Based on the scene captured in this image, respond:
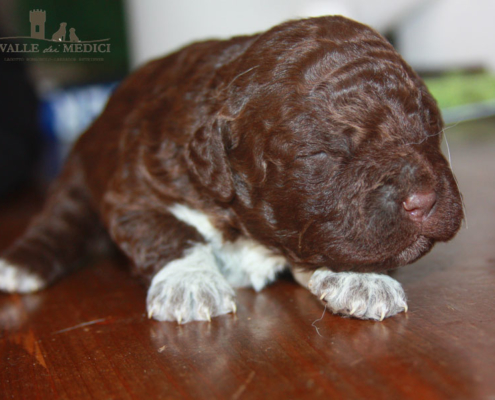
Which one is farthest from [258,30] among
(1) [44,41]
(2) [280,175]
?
(2) [280,175]

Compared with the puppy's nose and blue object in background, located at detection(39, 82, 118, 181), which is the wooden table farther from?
blue object in background, located at detection(39, 82, 118, 181)

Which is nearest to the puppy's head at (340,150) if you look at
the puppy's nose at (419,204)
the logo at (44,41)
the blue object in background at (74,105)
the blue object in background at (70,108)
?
the puppy's nose at (419,204)

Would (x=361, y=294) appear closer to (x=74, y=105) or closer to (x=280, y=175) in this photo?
(x=280, y=175)

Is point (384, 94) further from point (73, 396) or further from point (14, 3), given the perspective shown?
point (14, 3)

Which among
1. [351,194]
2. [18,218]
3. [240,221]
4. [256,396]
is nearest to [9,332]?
[240,221]

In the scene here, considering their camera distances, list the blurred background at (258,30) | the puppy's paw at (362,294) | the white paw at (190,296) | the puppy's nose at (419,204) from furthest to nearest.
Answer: the blurred background at (258,30)
the white paw at (190,296)
the puppy's paw at (362,294)
the puppy's nose at (419,204)

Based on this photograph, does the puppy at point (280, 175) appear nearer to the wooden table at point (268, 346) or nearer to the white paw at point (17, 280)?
the white paw at point (17, 280)

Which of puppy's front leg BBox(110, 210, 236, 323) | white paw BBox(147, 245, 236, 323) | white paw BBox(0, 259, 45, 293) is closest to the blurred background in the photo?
white paw BBox(0, 259, 45, 293)
